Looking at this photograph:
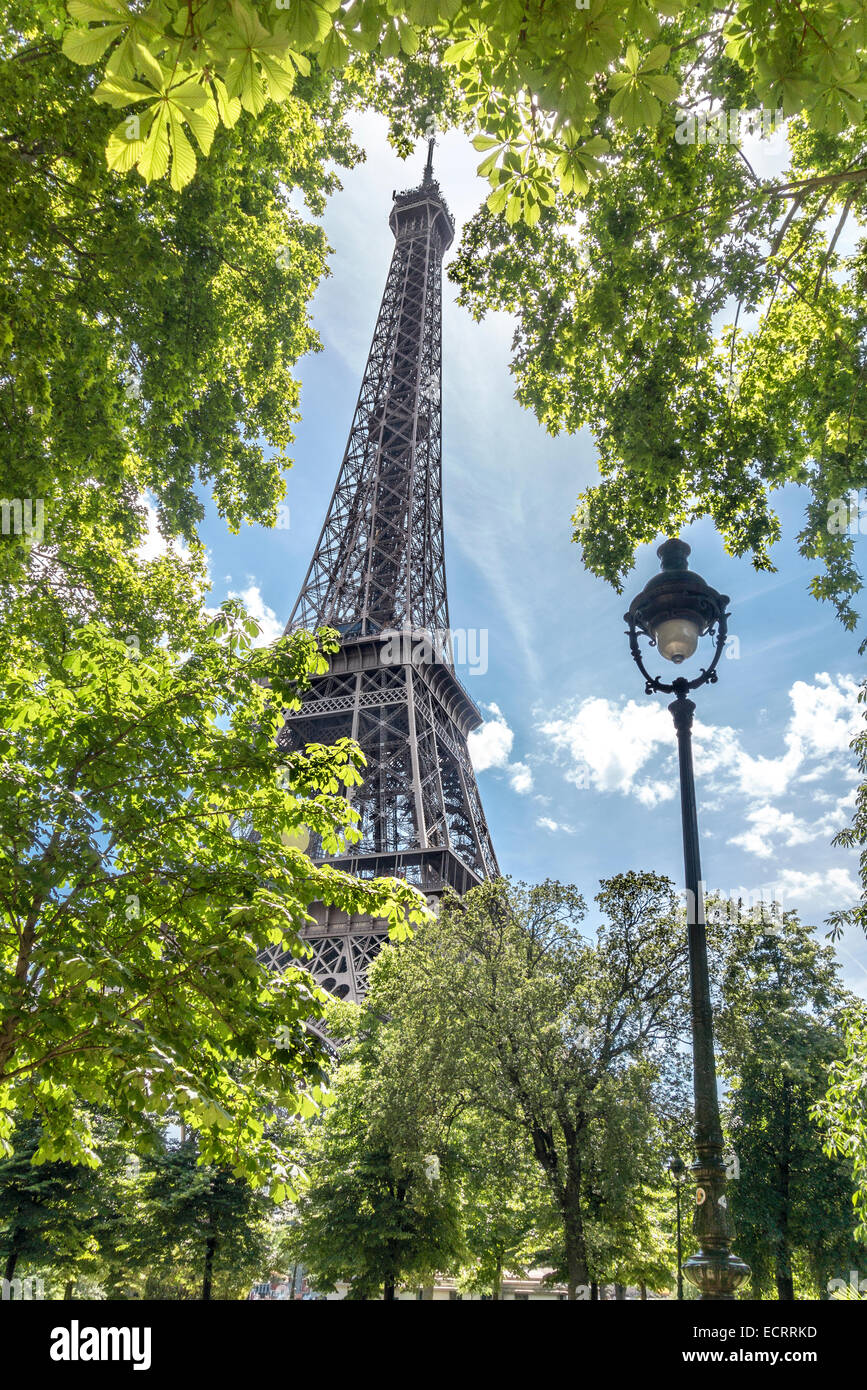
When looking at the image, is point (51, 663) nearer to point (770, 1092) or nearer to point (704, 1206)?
point (704, 1206)

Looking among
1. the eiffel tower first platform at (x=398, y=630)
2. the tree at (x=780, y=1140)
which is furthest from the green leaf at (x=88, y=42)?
the eiffel tower first platform at (x=398, y=630)

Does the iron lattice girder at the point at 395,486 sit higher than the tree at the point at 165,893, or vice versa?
the iron lattice girder at the point at 395,486

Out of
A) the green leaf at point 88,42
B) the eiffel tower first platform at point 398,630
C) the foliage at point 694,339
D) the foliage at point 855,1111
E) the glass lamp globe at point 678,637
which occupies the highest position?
the eiffel tower first platform at point 398,630

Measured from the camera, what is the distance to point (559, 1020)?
1992cm

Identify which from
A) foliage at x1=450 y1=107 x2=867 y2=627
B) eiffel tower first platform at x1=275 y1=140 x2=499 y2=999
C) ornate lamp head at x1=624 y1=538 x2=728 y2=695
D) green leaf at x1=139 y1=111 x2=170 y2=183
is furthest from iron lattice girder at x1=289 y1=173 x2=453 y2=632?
green leaf at x1=139 y1=111 x2=170 y2=183

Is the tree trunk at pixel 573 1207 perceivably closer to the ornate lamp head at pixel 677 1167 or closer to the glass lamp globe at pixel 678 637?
the ornate lamp head at pixel 677 1167

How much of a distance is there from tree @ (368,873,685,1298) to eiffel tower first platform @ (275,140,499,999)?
1228 centimetres

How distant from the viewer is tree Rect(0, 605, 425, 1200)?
6.18 m

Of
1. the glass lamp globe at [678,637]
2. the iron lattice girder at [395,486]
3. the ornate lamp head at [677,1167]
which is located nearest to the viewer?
the glass lamp globe at [678,637]

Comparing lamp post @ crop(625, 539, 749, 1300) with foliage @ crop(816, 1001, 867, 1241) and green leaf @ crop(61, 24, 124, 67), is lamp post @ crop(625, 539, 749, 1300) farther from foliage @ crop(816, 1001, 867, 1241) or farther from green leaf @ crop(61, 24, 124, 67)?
green leaf @ crop(61, 24, 124, 67)

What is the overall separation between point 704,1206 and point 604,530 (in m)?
8.64

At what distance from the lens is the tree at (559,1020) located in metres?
19.0

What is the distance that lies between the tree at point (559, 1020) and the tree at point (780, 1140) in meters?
3.82
